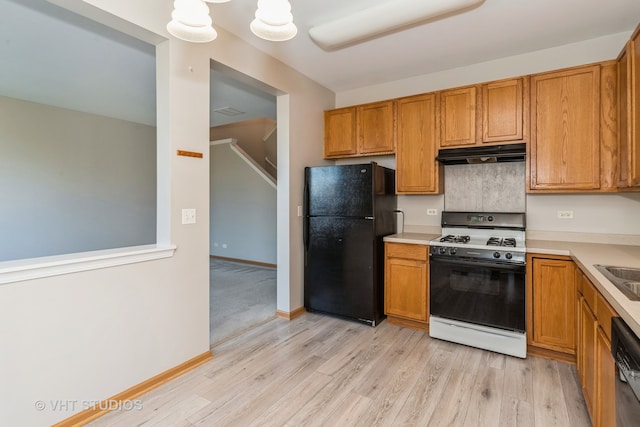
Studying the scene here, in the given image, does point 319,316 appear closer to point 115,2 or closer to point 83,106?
point 115,2

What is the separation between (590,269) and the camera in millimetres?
1761

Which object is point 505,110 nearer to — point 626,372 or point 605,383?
point 605,383

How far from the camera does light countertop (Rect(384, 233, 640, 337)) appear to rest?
1168mm

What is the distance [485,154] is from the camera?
2861 mm

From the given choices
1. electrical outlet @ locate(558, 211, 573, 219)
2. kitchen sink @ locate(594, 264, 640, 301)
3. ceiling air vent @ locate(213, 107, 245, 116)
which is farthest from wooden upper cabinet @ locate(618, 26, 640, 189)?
ceiling air vent @ locate(213, 107, 245, 116)

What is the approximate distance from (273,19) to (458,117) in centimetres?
233

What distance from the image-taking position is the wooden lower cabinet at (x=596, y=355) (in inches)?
53.5

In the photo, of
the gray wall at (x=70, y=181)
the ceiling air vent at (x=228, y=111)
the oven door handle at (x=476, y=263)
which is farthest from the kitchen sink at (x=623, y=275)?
the gray wall at (x=70, y=181)

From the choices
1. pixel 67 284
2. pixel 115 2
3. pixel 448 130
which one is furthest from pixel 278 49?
pixel 67 284

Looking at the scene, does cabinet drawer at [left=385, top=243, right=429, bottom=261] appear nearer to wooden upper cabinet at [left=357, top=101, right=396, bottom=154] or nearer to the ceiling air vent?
wooden upper cabinet at [left=357, top=101, right=396, bottom=154]

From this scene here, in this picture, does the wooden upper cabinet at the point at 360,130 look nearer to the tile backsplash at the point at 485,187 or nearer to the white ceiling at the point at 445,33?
the white ceiling at the point at 445,33

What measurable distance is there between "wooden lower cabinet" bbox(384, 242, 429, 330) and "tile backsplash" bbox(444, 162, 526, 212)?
0.77 meters

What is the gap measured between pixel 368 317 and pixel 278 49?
9.36ft

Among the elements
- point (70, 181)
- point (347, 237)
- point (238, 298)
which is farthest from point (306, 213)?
point (70, 181)
